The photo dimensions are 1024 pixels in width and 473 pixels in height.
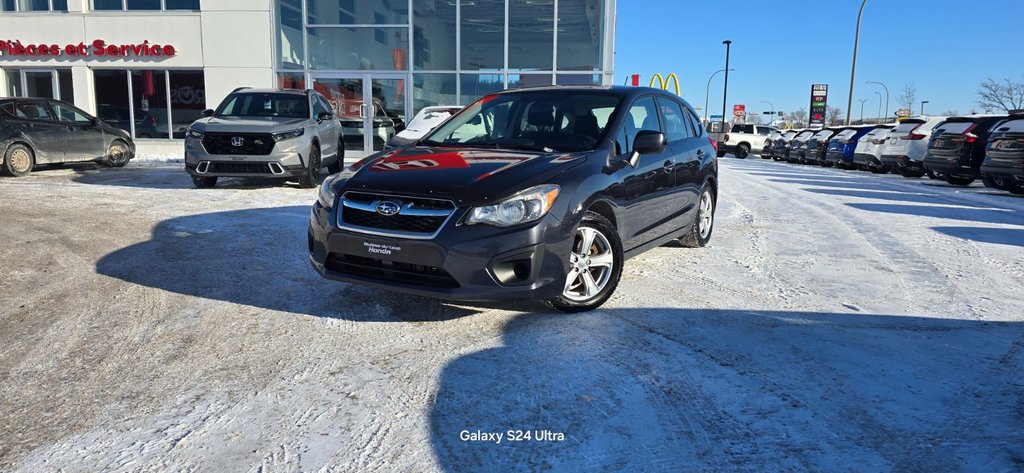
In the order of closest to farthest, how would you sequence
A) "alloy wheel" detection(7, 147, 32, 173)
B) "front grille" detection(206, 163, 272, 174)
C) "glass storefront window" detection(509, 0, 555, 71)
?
"front grille" detection(206, 163, 272, 174) < "alloy wheel" detection(7, 147, 32, 173) < "glass storefront window" detection(509, 0, 555, 71)

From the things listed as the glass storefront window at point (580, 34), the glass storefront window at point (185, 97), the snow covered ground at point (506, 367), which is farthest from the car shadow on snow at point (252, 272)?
the glass storefront window at point (185, 97)

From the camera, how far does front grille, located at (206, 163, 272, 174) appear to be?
9.67 m

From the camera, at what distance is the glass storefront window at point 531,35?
18688 mm

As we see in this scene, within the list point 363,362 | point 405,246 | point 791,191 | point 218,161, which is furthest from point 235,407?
point 791,191

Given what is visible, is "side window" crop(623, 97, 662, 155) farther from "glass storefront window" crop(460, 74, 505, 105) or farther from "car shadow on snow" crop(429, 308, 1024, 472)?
"glass storefront window" crop(460, 74, 505, 105)

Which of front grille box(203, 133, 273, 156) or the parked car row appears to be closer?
front grille box(203, 133, 273, 156)

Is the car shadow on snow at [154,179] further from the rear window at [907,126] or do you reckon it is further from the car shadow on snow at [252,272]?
the rear window at [907,126]

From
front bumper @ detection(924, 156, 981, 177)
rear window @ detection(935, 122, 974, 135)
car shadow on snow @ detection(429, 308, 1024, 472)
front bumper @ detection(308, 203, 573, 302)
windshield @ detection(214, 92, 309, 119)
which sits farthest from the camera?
rear window @ detection(935, 122, 974, 135)

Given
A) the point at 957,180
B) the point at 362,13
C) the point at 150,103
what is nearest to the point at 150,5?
the point at 150,103

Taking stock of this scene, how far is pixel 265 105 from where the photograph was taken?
10.9 metres

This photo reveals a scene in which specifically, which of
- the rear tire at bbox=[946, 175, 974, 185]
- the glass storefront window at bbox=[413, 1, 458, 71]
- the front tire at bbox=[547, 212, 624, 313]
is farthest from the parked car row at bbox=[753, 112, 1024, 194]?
the glass storefront window at bbox=[413, 1, 458, 71]

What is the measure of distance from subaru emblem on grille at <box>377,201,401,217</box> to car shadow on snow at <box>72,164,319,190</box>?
7571 mm

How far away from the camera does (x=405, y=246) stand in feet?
12.0

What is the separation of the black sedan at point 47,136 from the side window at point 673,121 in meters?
11.5
